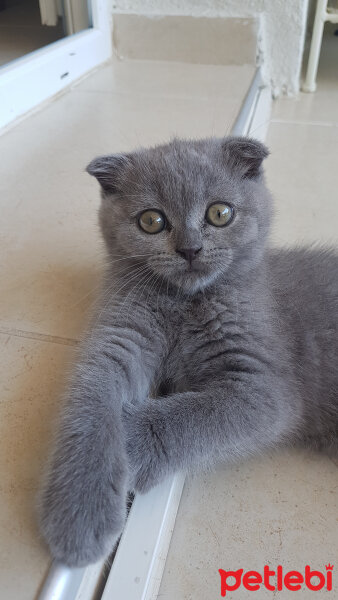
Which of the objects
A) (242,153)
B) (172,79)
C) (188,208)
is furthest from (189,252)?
(172,79)

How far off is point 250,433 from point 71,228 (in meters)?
0.83

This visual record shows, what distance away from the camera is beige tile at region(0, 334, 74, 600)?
2.18 ft

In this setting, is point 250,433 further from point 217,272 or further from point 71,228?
point 71,228

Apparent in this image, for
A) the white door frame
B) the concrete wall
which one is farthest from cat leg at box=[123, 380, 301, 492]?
the concrete wall

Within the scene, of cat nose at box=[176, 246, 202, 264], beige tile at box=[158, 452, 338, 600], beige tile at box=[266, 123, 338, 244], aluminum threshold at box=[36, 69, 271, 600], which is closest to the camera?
aluminum threshold at box=[36, 69, 271, 600]

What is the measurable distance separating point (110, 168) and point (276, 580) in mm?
768

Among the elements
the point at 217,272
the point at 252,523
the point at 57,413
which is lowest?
the point at 252,523

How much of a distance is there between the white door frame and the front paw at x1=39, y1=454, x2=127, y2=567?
1536 millimetres

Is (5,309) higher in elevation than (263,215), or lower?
lower

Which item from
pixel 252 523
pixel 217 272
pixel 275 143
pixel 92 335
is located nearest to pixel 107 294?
pixel 92 335

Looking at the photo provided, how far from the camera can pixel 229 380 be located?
874 millimetres

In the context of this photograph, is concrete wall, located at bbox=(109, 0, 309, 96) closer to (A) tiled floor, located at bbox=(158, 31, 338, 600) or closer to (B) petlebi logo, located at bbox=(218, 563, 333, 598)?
(A) tiled floor, located at bbox=(158, 31, 338, 600)

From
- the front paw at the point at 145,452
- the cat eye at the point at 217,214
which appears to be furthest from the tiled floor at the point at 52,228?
the cat eye at the point at 217,214

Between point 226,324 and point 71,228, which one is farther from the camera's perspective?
point 71,228
